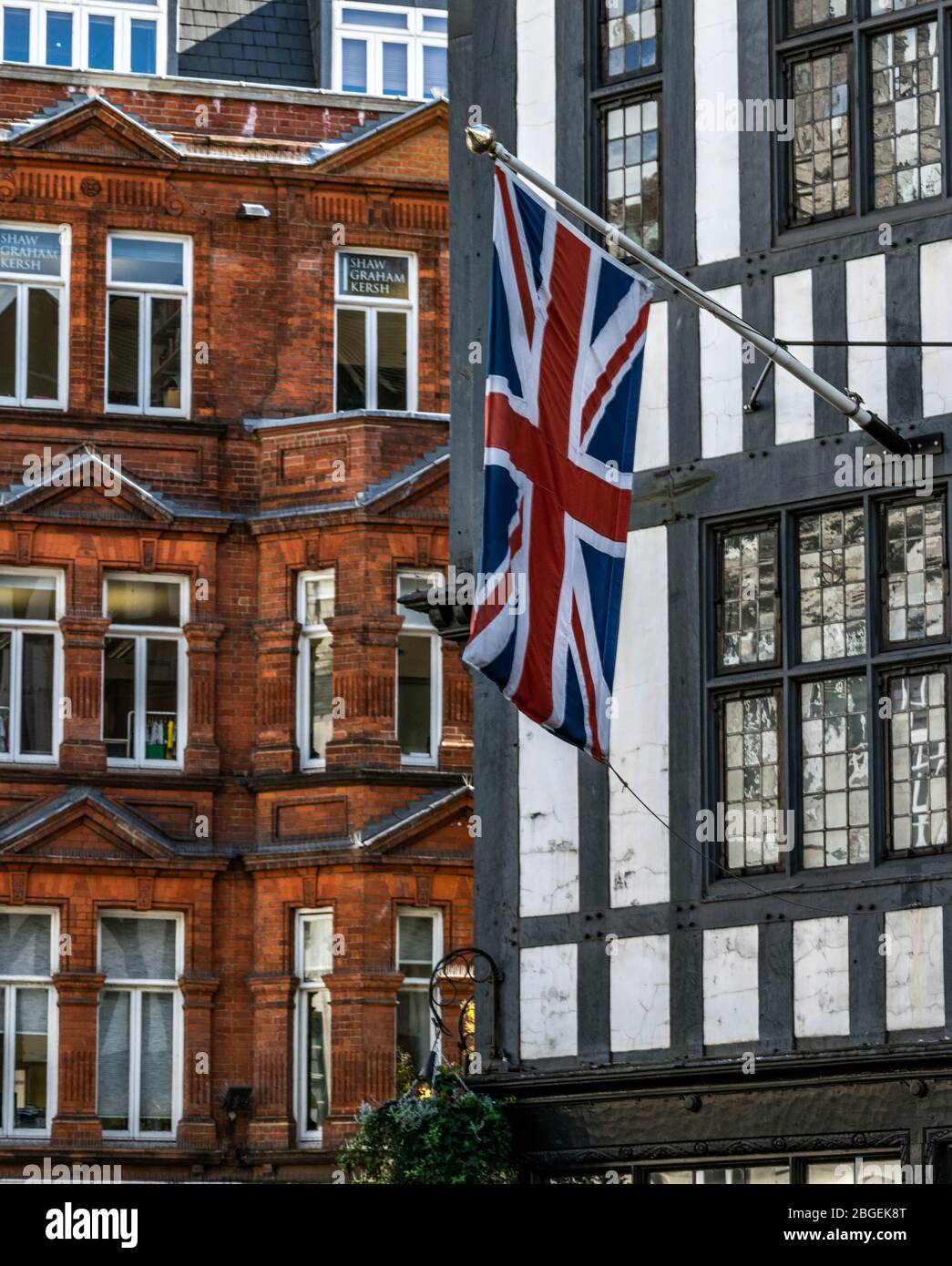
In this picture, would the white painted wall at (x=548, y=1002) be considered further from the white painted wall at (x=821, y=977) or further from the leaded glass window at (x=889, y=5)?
the leaded glass window at (x=889, y=5)

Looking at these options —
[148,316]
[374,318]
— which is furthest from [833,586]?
[148,316]

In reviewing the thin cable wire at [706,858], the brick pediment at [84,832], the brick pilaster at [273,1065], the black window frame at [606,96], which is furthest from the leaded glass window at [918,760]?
the brick pediment at [84,832]

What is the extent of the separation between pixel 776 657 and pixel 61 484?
49.9 ft

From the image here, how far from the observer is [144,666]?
3297 centimetres

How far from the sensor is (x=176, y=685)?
3309cm

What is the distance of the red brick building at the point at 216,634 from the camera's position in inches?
1260

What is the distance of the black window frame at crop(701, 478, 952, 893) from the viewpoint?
18.0m

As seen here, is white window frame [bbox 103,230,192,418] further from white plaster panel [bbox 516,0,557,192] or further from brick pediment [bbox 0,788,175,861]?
white plaster panel [bbox 516,0,557,192]

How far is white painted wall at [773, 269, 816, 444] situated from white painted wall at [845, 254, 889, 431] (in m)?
0.30

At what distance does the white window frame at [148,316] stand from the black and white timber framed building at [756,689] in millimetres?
13764

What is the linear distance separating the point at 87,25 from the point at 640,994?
19.6 meters
